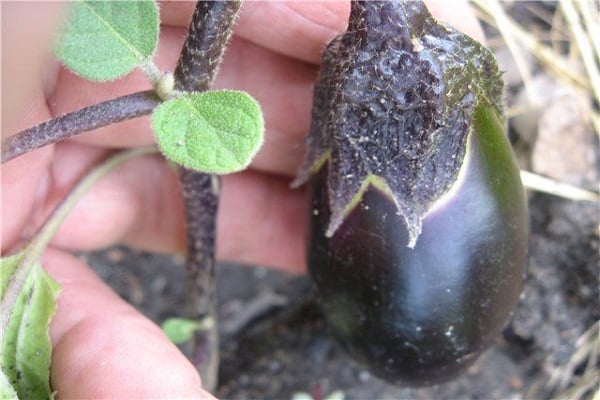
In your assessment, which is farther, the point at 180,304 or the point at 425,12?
the point at 180,304

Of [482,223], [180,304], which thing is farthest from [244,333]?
[482,223]

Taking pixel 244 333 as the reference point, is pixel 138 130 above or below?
above

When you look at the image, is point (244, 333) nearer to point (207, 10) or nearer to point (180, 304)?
point (180, 304)

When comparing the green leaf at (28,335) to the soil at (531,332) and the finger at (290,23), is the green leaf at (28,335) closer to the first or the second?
the finger at (290,23)

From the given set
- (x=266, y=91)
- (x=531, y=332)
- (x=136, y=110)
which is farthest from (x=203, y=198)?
(x=531, y=332)

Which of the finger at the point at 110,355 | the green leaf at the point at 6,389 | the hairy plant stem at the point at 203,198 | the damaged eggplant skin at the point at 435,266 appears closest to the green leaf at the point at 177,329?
the hairy plant stem at the point at 203,198

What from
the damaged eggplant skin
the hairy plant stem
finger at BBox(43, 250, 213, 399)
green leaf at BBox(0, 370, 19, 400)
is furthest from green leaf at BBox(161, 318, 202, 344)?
green leaf at BBox(0, 370, 19, 400)
